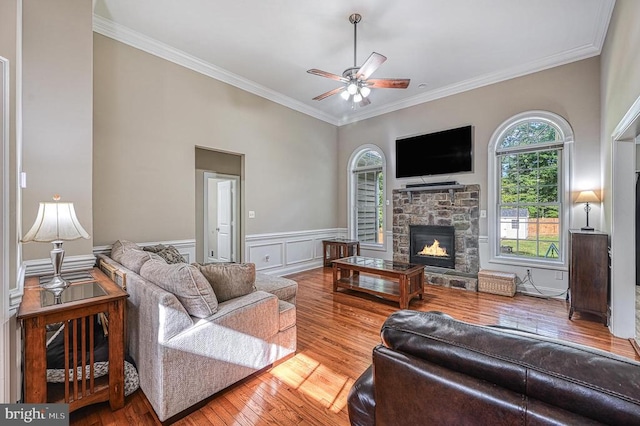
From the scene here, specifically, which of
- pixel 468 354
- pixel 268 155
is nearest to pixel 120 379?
pixel 468 354

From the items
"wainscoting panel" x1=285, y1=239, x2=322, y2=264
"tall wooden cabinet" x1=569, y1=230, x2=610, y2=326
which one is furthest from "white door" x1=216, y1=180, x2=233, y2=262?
"tall wooden cabinet" x1=569, y1=230, x2=610, y2=326

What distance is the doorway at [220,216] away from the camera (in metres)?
5.60

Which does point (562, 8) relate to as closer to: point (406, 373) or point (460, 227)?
point (460, 227)

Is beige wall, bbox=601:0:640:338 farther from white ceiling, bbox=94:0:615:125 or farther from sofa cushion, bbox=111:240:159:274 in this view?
sofa cushion, bbox=111:240:159:274

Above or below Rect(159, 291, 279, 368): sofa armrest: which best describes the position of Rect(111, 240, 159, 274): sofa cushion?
above

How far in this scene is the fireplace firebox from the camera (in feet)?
16.5

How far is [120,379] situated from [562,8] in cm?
546

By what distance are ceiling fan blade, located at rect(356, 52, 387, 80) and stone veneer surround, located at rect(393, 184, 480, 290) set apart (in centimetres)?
275

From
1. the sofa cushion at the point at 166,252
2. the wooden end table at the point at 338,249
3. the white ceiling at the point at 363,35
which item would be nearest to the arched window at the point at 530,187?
the white ceiling at the point at 363,35

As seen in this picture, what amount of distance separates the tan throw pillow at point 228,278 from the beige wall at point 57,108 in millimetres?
1511

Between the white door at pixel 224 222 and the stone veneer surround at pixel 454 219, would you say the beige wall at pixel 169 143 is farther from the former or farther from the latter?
the stone veneer surround at pixel 454 219

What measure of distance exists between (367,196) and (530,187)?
3055mm

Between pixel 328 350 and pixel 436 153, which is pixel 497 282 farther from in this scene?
pixel 328 350

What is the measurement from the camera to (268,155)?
5191 mm
